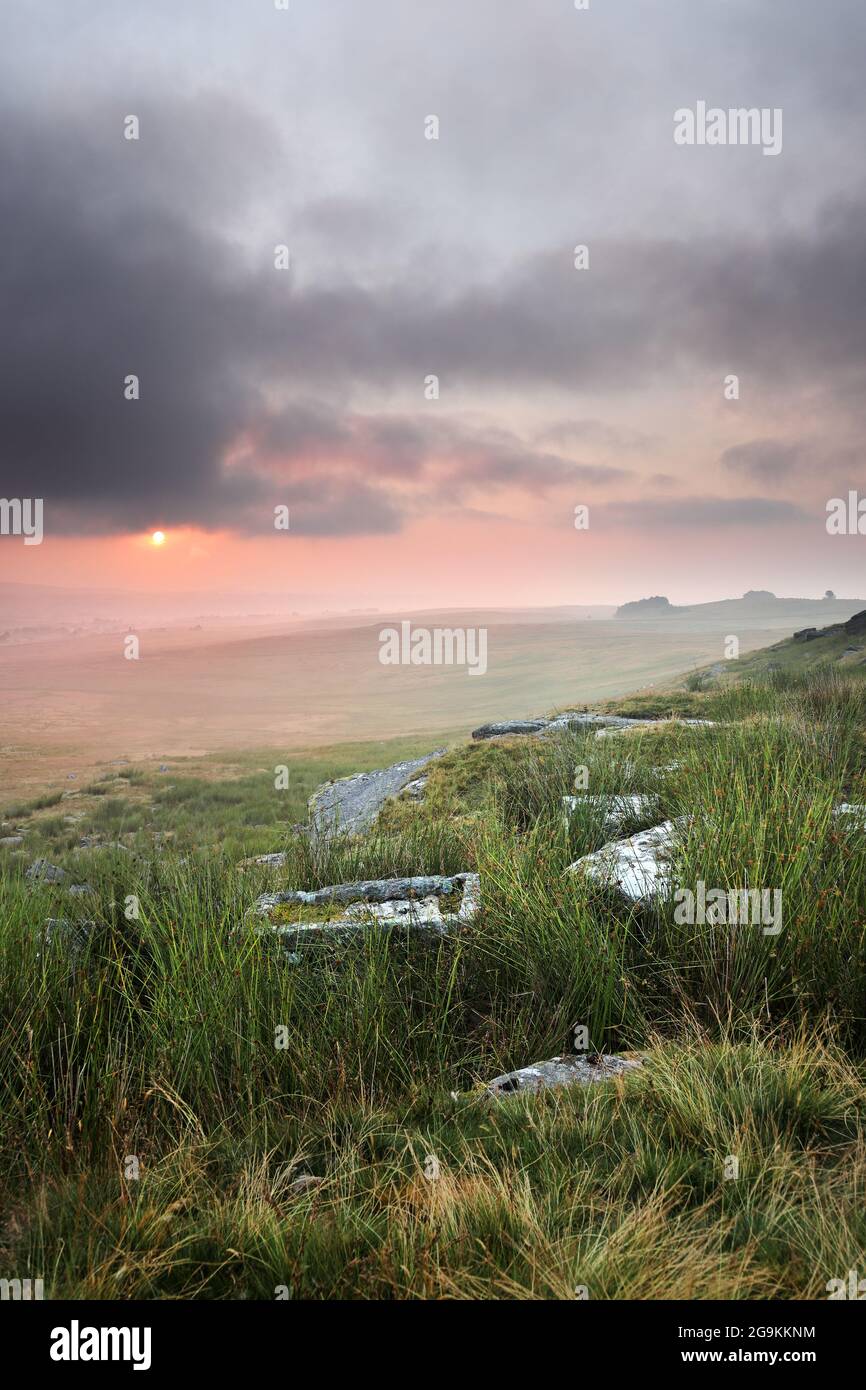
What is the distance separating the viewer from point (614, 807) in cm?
643

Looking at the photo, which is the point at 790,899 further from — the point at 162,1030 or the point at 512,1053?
the point at 162,1030

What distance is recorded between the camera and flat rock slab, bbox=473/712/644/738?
11.0 m

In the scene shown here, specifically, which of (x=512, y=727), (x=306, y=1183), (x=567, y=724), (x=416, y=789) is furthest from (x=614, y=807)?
(x=512, y=727)

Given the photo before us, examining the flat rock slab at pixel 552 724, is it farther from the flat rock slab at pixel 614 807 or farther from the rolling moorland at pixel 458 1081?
the rolling moorland at pixel 458 1081

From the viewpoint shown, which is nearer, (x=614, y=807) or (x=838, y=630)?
(x=614, y=807)

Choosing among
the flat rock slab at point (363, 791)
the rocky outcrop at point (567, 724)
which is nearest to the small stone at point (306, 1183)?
the rocky outcrop at point (567, 724)

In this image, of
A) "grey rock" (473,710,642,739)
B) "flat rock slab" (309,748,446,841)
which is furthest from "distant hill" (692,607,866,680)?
"flat rock slab" (309,748,446,841)

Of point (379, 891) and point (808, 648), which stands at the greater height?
point (808, 648)

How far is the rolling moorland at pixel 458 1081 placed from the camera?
2.07m

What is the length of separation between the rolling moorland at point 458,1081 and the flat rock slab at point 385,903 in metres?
0.12

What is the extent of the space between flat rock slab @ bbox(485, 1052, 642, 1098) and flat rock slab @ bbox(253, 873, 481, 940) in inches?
47.6

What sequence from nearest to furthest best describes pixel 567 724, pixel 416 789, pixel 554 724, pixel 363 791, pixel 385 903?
pixel 385 903 < pixel 416 789 < pixel 567 724 < pixel 554 724 < pixel 363 791

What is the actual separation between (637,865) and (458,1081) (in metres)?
1.91

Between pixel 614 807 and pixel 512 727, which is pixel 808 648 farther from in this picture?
pixel 614 807
